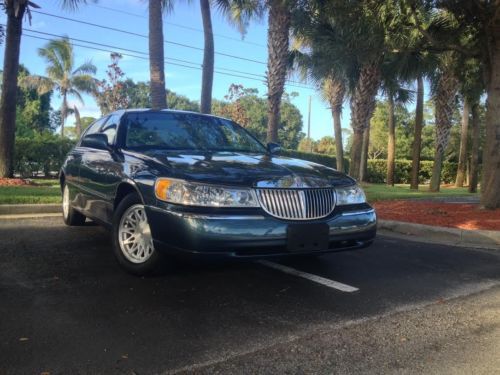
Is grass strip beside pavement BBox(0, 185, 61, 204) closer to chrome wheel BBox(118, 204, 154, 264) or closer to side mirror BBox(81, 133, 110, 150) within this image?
side mirror BBox(81, 133, 110, 150)

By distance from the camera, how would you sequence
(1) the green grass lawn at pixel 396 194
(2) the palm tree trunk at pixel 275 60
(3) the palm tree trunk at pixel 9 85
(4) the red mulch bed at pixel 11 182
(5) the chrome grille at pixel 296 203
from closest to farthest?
1. (5) the chrome grille at pixel 296 203
2. (4) the red mulch bed at pixel 11 182
3. (3) the palm tree trunk at pixel 9 85
4. (1) the green grass lawn at pixel 396 194
5. (2) the palm tree trunk at pixel 275 60

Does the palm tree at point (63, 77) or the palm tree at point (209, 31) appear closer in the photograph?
the palm tree at point (209, 31)

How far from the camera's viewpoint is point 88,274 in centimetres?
456

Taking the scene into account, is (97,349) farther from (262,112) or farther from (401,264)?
(262,112)

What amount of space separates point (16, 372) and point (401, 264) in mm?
4112

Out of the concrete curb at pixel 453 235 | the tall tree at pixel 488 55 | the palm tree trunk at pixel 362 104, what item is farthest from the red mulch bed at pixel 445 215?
the palm tree trunk at pixel 362 104

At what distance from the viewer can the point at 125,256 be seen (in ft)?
14.8

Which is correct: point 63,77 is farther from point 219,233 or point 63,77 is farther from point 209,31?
point 219,233

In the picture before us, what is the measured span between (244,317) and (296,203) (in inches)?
40.6

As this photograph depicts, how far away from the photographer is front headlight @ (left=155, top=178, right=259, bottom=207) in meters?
3.83

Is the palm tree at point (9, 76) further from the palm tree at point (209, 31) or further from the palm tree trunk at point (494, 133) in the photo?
the palm tree trunk at point (494, 133)

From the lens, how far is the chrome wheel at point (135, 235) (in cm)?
429

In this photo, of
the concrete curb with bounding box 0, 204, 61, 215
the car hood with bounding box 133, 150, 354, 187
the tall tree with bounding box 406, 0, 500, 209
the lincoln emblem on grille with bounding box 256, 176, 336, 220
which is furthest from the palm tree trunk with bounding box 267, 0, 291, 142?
the lincoln emblem on grille with bounding box 256, 176, 336, 220

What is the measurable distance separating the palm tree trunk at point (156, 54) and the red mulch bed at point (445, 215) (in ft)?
25.4
